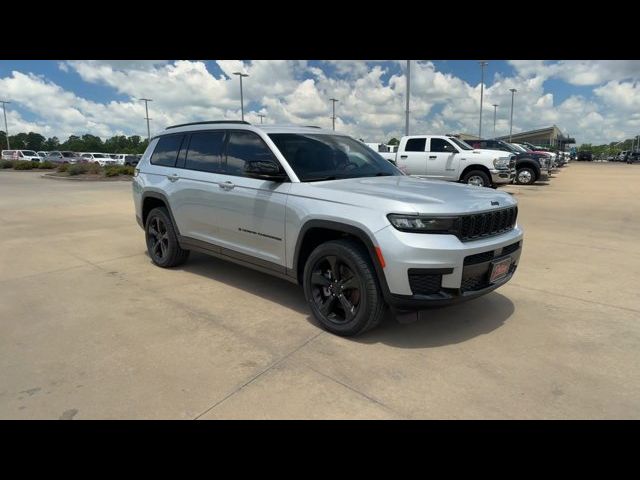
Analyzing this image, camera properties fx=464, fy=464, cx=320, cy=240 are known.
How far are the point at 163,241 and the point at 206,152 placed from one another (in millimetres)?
1492

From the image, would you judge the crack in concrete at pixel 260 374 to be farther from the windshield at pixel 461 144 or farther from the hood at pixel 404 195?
the windshield at pixel 461 144

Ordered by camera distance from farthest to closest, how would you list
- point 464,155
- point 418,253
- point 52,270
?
point 464,155
point 52,270
point 418,253

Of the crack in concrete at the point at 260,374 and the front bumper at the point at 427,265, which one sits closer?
the crack in concrete at the point at 260,374

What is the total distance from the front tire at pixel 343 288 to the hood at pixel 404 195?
15.7 inches

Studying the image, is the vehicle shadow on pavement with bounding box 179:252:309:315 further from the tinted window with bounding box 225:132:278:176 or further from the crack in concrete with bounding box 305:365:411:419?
the tinted window with bounding box 225:132:278:176

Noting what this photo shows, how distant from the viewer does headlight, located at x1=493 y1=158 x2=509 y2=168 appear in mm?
14811

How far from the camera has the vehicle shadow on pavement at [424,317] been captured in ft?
12.9

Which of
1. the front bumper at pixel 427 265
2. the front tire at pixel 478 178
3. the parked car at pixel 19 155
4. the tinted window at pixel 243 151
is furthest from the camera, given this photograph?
the parked car at pixel 19 155

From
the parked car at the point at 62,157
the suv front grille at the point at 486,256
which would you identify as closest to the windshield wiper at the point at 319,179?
the suv front grille at the point at 486,256

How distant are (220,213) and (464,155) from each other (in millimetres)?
12098
